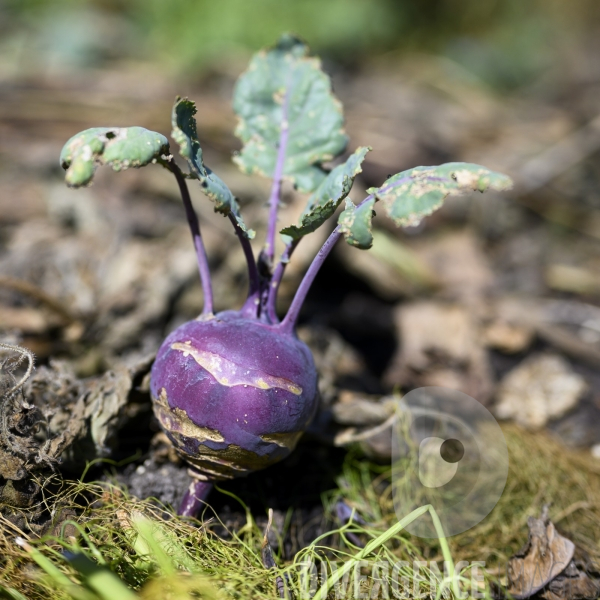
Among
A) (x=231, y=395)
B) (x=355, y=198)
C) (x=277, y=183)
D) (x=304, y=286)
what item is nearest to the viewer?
(x=231, y=395)

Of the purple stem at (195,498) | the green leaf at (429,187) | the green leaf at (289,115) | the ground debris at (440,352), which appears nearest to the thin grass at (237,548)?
the purple stem at (195,498)

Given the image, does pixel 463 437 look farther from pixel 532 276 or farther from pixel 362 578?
pixel 532 276

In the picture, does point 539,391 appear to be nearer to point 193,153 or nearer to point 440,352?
point 440,352

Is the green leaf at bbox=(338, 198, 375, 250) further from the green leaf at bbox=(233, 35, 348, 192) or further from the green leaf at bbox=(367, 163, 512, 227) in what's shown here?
the green leaf at bbox=(233, 35, 348, 192)

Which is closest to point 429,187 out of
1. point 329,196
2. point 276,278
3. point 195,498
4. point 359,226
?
point 359,226

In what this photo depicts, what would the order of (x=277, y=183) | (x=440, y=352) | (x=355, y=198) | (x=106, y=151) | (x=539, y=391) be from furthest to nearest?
1. (x=355, y=198)
2. (x=440, y=352)
3. (x=539, y=391)
4. (x=277, y=183)
5. (x=106, y=151)

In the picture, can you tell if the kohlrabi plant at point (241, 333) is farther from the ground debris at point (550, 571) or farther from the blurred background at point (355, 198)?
the ground debris at point (550, 571)

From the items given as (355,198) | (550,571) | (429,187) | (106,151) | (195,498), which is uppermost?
(106,151)

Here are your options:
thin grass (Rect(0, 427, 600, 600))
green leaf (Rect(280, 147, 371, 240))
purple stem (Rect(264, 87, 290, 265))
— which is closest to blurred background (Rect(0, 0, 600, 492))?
thin grass (Rect(0, 427, 600, 600))
